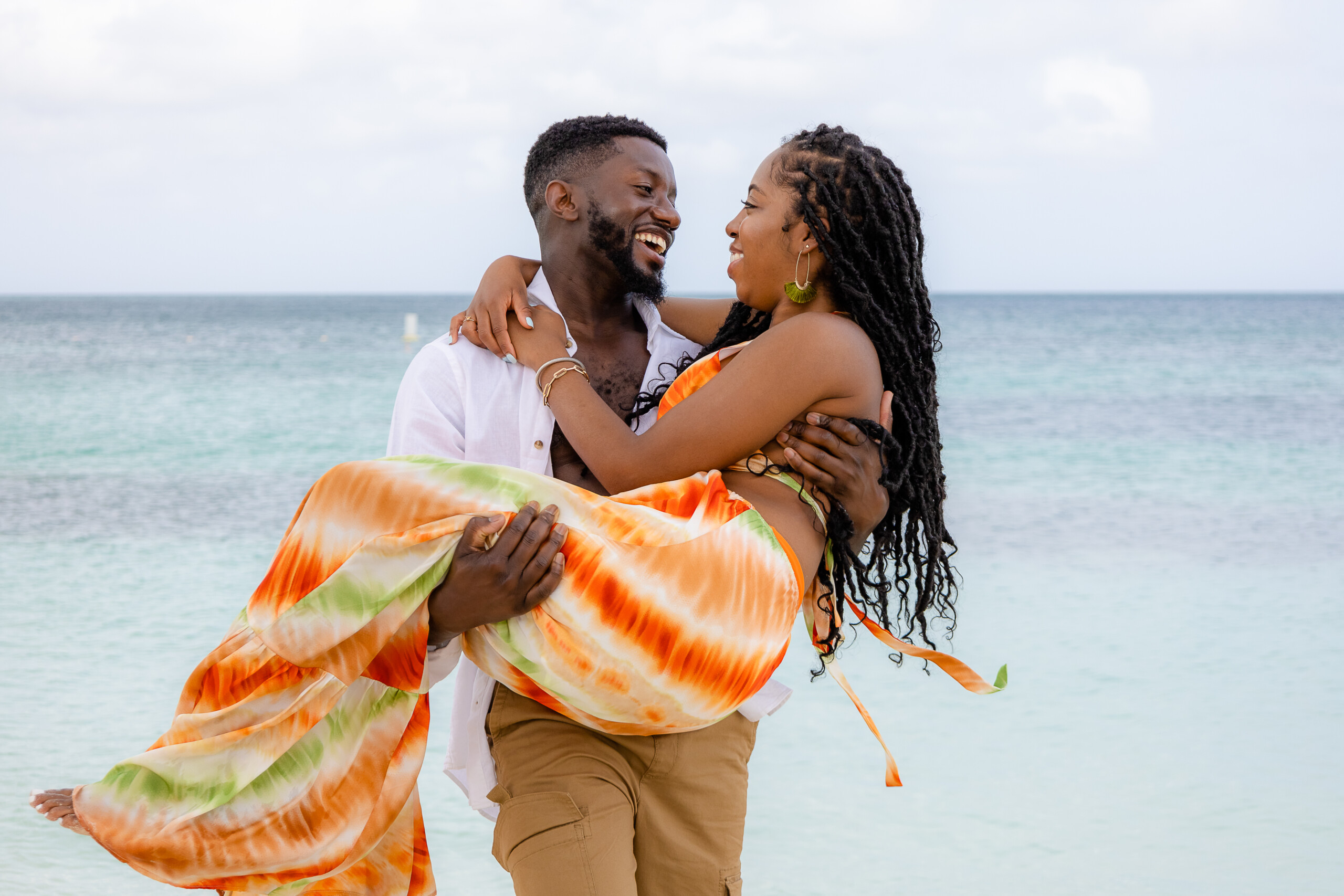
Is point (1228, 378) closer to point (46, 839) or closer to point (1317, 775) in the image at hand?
point (1317, 775)

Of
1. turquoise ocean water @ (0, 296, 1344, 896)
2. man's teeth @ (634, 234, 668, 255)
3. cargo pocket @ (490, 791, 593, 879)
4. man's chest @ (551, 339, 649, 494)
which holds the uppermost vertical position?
man's teeth @ (634, 234, 668, 255)

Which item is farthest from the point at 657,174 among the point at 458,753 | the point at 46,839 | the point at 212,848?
the point at 46,839

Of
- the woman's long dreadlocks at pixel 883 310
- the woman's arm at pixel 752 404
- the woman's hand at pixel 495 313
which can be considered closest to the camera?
the woman's arm at pixel 752 404

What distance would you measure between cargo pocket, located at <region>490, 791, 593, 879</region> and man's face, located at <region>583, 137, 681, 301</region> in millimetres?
1353

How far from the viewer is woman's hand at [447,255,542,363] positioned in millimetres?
2707

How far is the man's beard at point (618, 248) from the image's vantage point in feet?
9.71

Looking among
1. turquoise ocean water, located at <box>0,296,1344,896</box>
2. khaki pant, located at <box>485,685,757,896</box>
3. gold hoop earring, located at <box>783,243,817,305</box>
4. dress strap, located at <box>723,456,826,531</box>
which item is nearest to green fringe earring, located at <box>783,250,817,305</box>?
gold hoop earring, located at <box>783,243,817,305</box>

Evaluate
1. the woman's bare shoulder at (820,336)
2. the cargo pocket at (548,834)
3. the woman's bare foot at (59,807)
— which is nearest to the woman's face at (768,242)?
the woman's bare shoulder at (820,336)

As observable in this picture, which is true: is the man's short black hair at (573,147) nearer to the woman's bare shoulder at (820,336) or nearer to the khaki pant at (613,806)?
the woman's bare shoulder at (820,336)

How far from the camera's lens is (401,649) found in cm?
212

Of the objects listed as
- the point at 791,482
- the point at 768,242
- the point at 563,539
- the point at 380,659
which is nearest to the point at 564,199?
the point at 768,242

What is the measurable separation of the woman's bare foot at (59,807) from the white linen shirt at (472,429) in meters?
0.80

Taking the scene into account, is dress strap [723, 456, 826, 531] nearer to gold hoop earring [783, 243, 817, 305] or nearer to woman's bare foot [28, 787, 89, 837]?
gold hoop earring [783, 243, 817, 305]

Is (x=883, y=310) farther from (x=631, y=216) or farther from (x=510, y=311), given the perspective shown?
(x=510, y=311)
